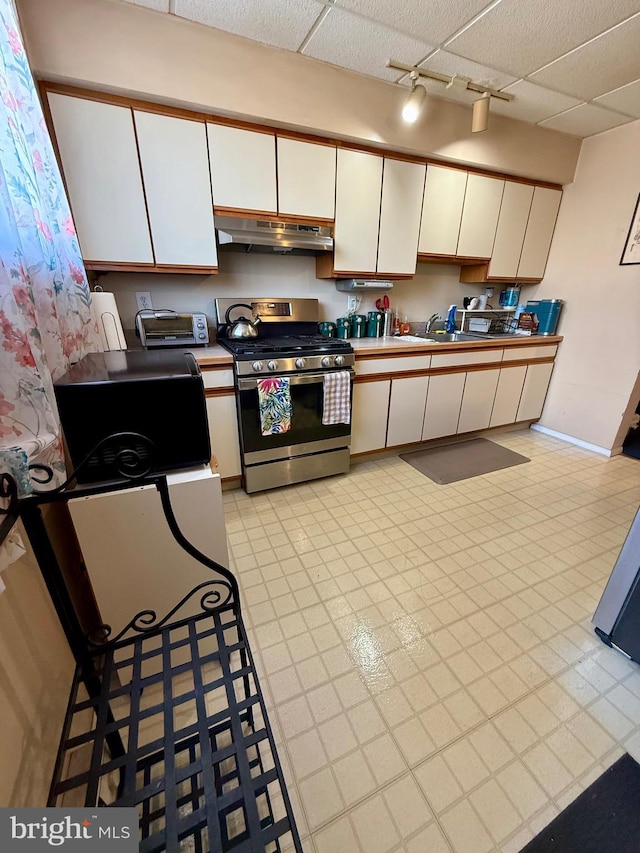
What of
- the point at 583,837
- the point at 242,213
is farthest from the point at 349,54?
the point at 583,837

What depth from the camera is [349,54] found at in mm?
1886

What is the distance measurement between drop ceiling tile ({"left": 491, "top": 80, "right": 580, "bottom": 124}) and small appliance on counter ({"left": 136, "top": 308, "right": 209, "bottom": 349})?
2487mm

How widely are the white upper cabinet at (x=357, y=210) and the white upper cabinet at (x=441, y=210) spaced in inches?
17.1

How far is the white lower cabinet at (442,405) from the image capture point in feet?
9.30

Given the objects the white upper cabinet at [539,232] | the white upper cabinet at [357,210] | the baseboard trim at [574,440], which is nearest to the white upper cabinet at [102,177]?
the white upper cabinet at [357,210]

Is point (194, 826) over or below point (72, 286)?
below

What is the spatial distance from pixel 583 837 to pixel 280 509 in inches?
67.3

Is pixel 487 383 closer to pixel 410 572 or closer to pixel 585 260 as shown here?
pixel 585 260

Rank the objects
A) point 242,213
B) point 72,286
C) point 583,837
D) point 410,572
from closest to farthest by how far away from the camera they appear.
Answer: point 583,837 → point 72,286 → point 410,572 → point 242,213

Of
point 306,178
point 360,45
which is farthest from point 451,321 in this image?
point 360,45

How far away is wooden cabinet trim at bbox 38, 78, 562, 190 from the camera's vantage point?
5.31ft

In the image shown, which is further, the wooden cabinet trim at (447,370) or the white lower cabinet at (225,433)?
the wooden cabinet trim at (447,370)

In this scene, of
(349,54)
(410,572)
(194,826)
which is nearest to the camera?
(194,826)

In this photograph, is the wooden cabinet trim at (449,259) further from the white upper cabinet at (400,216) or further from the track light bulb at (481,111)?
the track light bulb at (481,111)
